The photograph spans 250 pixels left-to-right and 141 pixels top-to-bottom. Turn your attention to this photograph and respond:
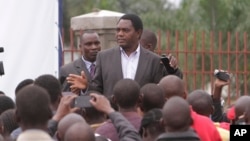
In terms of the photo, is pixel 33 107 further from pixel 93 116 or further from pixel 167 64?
pixel 167 64

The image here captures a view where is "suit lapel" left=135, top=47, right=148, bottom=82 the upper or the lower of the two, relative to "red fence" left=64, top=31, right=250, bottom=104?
upper

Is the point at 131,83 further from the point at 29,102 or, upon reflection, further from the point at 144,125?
the point at 29,102

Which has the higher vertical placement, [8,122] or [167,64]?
[167,64]

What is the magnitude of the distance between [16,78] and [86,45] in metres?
1.13

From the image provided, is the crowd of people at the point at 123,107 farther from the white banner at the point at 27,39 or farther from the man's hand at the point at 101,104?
the white banner at the point at 27,39

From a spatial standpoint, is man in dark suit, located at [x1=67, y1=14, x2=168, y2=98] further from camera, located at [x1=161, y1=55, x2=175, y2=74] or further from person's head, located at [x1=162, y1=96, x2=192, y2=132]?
person's head, located at [x1=162, y1=96, x2=192, y2=132]

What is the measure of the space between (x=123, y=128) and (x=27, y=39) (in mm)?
4777

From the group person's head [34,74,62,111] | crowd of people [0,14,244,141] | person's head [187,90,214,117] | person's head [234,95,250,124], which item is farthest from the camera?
person's head [187,90,214,117]

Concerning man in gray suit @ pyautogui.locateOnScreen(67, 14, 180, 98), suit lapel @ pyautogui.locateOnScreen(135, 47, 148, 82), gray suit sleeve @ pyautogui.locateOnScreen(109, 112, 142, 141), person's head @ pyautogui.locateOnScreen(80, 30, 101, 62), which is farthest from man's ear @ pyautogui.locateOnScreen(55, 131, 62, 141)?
person's head @ pyautogui.locateOnScreen(80, 30, 101, 62)

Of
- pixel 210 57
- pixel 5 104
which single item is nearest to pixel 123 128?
pixel 5 104

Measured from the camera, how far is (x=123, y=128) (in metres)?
7.03

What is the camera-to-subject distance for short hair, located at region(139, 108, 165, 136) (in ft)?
22.5

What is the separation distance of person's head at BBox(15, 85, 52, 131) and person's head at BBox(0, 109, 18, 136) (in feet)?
3.68

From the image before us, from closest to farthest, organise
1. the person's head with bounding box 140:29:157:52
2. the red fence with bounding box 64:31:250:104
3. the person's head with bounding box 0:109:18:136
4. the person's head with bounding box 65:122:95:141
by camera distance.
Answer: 1. the person's head with bounding box 65:122:95:141
2. the person's head with bounding box 0:109:18:136
3. the person's head with bounding box 140:29:157:52
4. the red fence with bounding box 64:31:250:104
